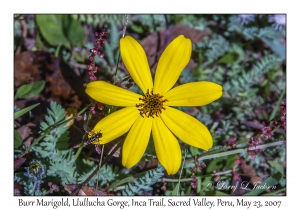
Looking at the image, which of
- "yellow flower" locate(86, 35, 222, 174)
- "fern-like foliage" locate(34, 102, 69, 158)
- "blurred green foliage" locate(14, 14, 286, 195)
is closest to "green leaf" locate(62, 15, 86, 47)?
"blurred green foliage" locate(14, 14, 286, 195)

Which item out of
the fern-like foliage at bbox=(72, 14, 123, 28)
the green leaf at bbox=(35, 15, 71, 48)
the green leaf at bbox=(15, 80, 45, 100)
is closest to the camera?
the green leaf at bbox=(15, 80, 45, 100)

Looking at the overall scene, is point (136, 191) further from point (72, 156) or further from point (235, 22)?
point (235, 22)

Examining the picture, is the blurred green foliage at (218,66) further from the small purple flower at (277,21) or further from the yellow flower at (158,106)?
the yellow flower at (158,106)

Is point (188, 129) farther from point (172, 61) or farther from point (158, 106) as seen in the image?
point (172, 61)

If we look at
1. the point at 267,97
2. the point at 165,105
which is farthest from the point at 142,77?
the point at 267,97

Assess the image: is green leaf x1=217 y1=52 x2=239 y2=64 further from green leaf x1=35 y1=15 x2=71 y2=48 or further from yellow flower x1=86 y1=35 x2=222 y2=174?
green leaf x1=35 y1=15 x2=71 y2=48

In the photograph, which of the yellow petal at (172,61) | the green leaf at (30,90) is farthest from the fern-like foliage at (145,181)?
the green leaf at (30,90)
